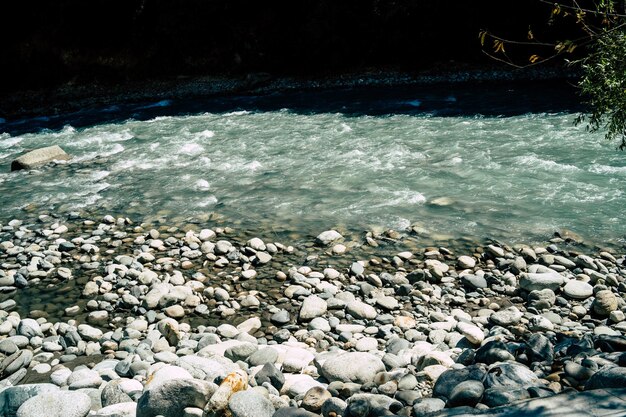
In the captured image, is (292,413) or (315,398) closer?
(292,413)

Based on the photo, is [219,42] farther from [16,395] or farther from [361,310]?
[16,395]

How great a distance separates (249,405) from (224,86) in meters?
24.8

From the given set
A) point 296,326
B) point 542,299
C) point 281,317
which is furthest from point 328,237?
point 542,299

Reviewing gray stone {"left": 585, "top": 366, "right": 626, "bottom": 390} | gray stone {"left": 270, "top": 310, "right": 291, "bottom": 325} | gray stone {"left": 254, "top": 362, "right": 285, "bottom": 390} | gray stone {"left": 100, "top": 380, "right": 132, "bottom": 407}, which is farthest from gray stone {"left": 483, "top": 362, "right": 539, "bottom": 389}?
gray stone {"left": 100, "top": 380, "right": 132, "bottom": 407}

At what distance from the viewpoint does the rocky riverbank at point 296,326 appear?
149 inches

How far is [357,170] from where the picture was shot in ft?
37.8

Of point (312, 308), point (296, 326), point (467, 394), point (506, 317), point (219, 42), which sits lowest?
point (296, 326)

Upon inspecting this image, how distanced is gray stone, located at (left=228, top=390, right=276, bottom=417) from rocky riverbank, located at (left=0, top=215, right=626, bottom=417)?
0.6 inches

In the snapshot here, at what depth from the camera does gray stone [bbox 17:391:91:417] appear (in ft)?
12.9

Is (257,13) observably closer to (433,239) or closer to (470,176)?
(470,176)

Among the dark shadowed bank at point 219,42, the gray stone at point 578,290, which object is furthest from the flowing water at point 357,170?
the dark shadowed bank at point 219,42

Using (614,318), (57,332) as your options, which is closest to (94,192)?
(57,332)

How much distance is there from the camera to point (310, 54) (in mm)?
29422

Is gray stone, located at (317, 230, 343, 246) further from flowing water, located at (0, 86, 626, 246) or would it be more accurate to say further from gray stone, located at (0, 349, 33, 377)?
gray stone, located at (0, 349, 33, 377)
